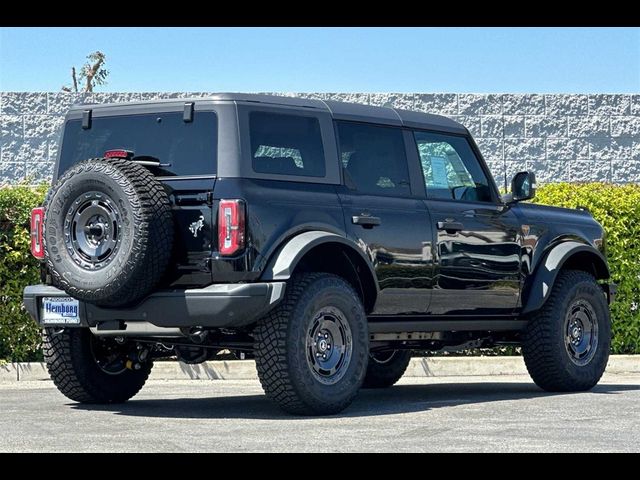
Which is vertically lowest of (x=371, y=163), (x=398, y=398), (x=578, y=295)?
(x=398, y=398)

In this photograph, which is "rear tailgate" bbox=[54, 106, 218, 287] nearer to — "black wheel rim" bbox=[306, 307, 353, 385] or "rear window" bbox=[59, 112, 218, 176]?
"rear window" bbox=[59, 112, 218, 176]

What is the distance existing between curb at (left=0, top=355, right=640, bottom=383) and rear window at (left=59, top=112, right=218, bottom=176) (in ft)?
12.2

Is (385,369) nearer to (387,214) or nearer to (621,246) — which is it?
(387,214)

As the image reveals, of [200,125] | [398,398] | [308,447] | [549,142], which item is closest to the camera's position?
[308,447]

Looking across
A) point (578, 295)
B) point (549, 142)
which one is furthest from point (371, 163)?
point (549, 142)

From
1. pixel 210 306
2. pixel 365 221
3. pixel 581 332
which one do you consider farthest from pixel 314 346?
pixel 581 332

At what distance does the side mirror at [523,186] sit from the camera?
1165cm

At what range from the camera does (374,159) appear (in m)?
10.8

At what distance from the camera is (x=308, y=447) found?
7.81 metres

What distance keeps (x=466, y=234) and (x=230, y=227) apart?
2445 millimetres

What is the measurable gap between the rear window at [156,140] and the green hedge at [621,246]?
577cm

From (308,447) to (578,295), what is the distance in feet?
15.8
